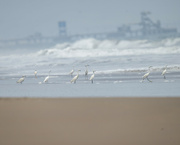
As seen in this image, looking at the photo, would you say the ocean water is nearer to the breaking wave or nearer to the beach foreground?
the breaking wave

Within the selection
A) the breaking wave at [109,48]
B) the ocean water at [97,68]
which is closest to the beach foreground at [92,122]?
the ocean water at [97,68]

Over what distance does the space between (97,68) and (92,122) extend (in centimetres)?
359

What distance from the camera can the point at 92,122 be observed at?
346 cm

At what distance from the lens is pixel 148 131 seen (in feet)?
10.3

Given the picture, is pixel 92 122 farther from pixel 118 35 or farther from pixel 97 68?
pixel 118 35

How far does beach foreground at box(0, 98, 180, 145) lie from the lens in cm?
305

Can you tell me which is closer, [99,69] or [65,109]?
[65,109]

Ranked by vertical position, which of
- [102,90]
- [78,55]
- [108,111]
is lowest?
[78,55]

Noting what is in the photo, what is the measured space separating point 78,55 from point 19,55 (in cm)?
120

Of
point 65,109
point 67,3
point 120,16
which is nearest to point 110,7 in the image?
point 120,16

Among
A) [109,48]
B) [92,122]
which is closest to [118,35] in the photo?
[109,48]

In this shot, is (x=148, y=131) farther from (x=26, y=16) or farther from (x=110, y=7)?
(x=26, y=16)

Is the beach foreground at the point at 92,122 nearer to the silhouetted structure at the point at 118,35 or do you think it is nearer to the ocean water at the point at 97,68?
the ocean water at the point at 97,68

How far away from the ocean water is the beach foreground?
0.57 metres
